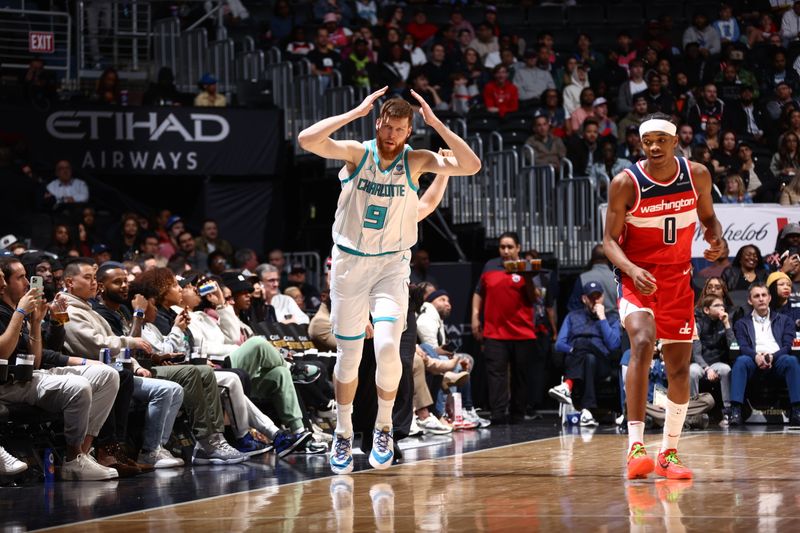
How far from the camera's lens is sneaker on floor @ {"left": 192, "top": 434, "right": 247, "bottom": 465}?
888 centimetres

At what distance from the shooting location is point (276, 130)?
17016mm

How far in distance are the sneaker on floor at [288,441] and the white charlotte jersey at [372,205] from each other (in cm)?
234

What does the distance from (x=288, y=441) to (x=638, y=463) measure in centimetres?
327

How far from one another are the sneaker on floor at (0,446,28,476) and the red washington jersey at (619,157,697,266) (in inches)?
150

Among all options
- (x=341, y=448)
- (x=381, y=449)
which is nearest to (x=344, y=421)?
(x=341, y=448)

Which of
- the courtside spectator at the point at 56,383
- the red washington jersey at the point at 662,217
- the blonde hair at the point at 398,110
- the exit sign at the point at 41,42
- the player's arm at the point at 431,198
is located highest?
the exit sign at the point at 41,42

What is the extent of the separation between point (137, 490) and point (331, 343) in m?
3.30

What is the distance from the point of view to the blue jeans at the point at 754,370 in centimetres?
1198

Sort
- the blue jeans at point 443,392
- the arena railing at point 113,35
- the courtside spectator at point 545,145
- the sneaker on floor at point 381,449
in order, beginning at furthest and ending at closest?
the arena railing at point 113,35, the courtside spectator at point 545,145, the blue jeans at point 443,392, the sneaker on floor at point 381,449

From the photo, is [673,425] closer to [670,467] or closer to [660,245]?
[670,467]

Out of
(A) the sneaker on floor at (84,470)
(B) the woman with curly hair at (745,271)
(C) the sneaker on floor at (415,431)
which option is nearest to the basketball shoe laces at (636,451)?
(A) the sneaker on floor at (84,470)

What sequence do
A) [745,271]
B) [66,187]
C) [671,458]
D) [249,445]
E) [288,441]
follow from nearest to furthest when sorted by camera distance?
[671,458] < [288,441] < [249,445] < [745,271] < [66,187]

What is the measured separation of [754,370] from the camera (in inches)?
479

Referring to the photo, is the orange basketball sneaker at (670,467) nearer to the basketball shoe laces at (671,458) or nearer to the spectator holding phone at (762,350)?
the basketball shoe laces at (671,458)
